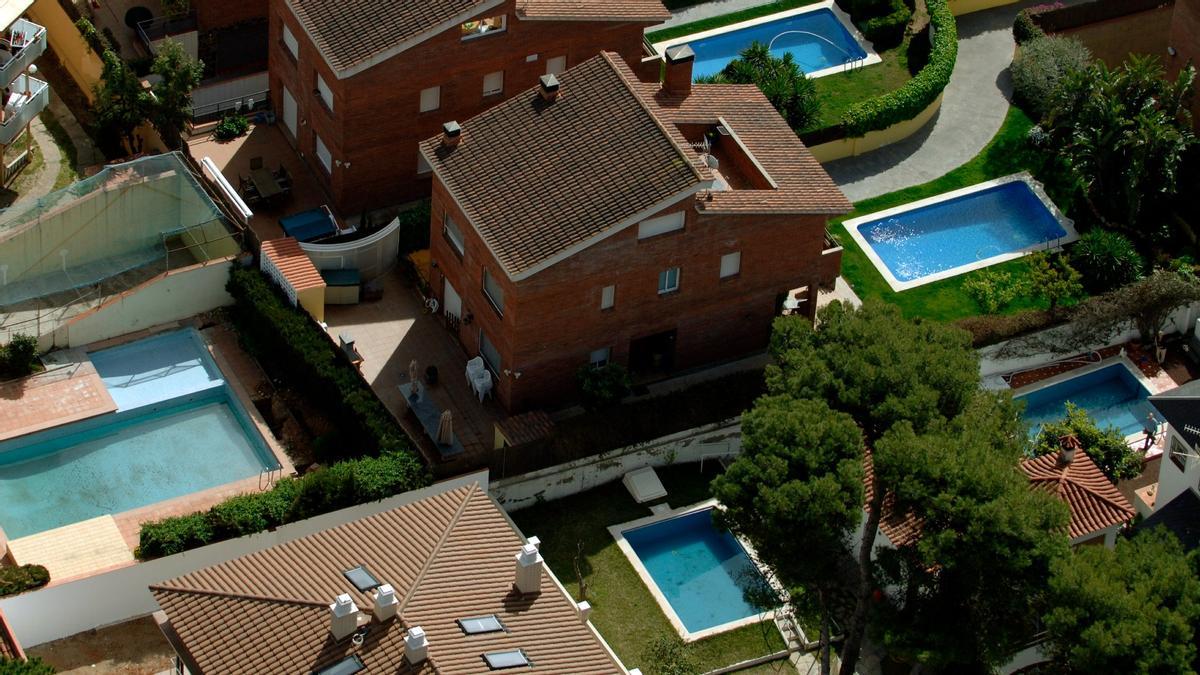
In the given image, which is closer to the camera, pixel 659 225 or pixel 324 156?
pixel 659 225

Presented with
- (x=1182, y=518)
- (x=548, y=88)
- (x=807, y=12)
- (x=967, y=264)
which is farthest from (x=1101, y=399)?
(x=807, y=12)

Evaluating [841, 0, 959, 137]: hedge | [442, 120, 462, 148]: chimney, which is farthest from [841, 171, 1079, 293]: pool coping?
[442, 120, 462, 148]: chimney

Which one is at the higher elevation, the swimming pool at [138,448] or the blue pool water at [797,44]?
the blue pool water at [797,44]

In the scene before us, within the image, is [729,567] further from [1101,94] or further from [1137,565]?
[1101,94]

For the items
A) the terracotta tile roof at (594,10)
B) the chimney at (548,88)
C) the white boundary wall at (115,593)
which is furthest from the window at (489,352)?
the terracotta tile roof at (594,10)

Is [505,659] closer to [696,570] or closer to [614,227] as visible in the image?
[696,570]

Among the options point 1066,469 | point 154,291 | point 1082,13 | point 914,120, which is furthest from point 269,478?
point 1082,13

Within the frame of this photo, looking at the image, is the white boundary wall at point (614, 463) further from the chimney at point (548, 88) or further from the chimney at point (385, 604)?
the chimney at point (548, 88)
